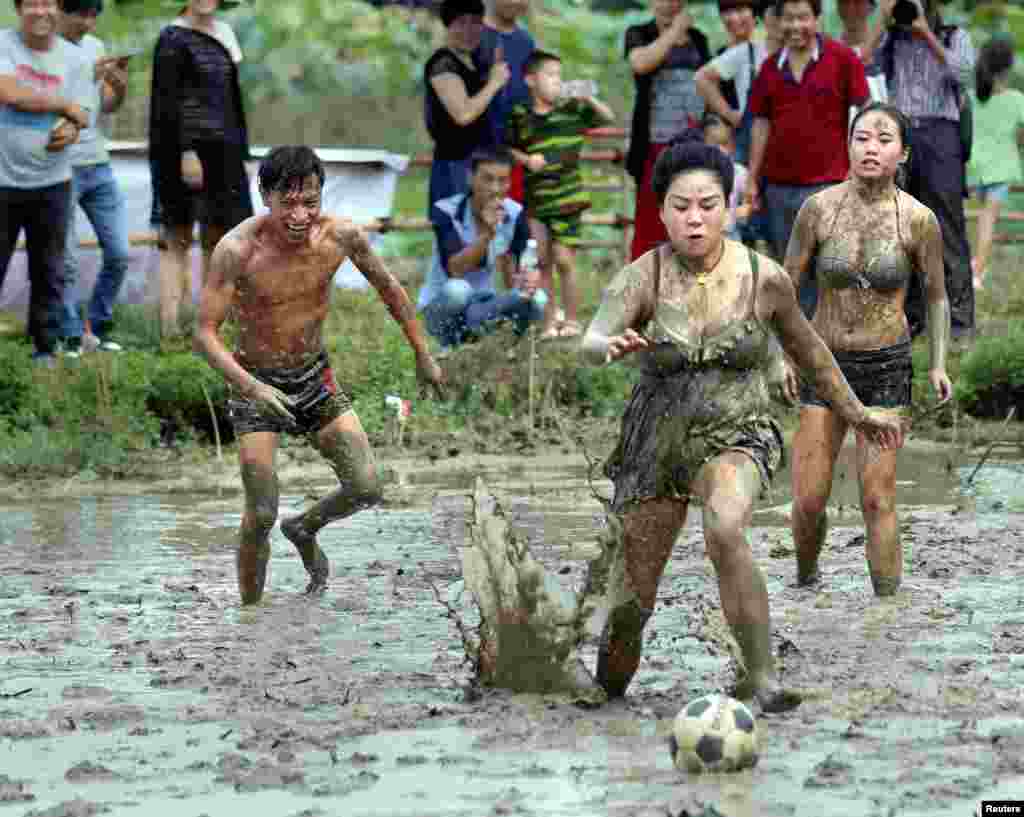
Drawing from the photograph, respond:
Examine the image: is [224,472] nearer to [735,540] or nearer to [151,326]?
[151,326]

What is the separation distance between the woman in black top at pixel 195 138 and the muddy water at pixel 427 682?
10.0 feet

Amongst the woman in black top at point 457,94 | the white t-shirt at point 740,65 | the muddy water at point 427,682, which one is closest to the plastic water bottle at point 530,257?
the woman in black top at point 457,94

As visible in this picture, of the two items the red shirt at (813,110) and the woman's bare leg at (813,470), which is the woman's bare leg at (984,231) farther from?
the woman's bare leg at (813,470)

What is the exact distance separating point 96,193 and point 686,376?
24.4ft

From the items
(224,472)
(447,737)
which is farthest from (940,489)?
(447,737)

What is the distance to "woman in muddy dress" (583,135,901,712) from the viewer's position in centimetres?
566

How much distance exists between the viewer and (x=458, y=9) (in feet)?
39.8

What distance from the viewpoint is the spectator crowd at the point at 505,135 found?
37.6 ft

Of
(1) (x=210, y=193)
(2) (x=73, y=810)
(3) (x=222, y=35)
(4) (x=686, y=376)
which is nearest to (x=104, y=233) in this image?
(1) (x=210, y=193)

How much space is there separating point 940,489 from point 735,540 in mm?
4587

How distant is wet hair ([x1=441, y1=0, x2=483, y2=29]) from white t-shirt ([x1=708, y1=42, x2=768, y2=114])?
4.51ft

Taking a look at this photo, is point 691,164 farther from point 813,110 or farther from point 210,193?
→ point 210,193

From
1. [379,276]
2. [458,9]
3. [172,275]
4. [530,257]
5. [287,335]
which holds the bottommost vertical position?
[172,275]

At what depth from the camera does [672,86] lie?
12.4m
